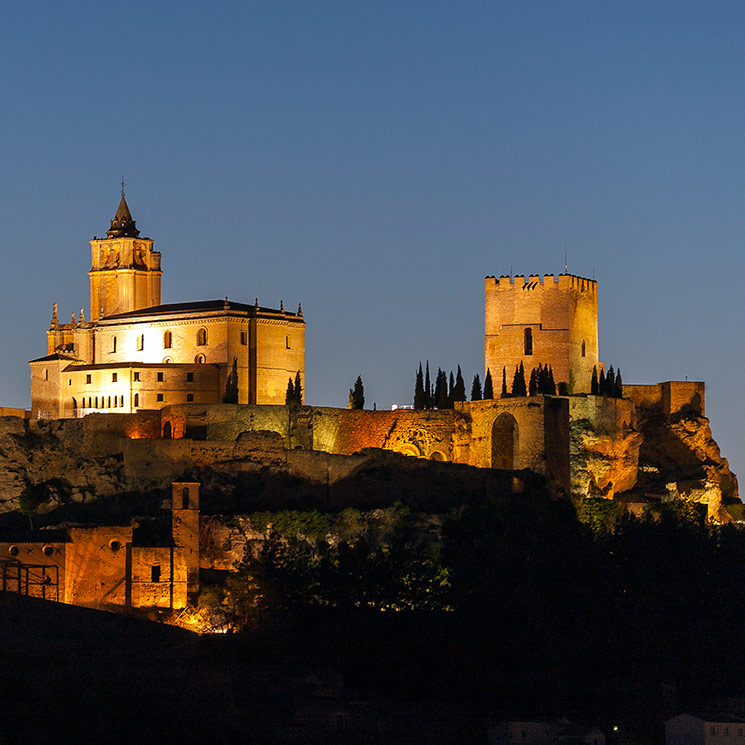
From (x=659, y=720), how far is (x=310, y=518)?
1507cm

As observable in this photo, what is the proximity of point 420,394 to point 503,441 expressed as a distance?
4.40 m

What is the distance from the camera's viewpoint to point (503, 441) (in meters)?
73.5

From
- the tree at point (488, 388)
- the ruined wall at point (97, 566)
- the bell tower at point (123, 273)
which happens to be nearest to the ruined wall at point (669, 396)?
the tree at point (488, 388)

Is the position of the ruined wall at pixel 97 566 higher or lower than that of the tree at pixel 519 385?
lower

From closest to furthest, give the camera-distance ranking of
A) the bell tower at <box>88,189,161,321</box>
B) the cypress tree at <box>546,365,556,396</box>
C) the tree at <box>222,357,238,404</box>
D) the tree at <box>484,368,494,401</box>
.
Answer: the tree at <box>222,357,238,404</box>
the cypress tree at <box>546,365,556,396</box>
the tree at <box>484,368,494,401</box>
the bell tower at <box>88,189,161,321</box>

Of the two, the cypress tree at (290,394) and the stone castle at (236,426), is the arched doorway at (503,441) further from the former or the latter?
the cypress tree at (290,394)

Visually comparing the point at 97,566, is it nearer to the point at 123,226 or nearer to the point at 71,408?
the point at 71,408

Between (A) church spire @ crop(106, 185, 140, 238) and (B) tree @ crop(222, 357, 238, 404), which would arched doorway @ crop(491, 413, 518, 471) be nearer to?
(B) tree @ crop(222, 357, 238, 404)

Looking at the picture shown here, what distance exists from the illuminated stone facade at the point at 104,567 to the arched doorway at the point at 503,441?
624 inches

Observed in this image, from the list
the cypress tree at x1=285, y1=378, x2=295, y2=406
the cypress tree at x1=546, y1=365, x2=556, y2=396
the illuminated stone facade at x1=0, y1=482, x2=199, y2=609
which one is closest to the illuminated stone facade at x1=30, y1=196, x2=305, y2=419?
the cypress tree at x1=285, y1=378, x2=295, y2=406

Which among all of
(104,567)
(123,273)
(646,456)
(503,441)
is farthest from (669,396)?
(104,567)

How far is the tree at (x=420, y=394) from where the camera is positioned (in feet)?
250

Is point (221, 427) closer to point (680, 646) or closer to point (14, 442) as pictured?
point (14, 442)

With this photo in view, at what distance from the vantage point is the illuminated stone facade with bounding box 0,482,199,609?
192 ft
